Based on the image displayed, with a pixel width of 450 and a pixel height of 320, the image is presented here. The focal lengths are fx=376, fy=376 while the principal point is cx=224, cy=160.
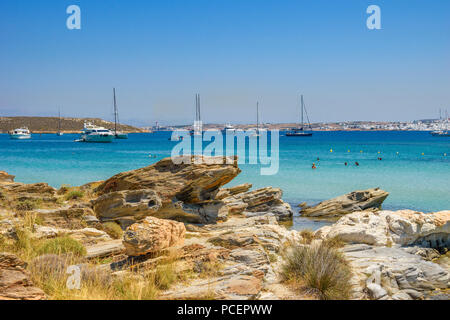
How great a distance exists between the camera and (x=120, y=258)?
7.95 metres

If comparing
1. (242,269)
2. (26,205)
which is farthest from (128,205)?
(242,269)

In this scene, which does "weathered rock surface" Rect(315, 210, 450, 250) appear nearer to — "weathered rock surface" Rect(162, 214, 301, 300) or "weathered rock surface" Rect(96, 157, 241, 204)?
"weathered rock surface" Rect(162, 214, 301, 300)

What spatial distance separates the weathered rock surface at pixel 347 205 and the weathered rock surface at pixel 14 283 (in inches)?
651

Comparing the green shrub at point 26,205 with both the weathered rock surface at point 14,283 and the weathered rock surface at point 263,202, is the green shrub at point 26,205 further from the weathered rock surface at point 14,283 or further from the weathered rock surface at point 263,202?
the weathered rock surface at point 263,202

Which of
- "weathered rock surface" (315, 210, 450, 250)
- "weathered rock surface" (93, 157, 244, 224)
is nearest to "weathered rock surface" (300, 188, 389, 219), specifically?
"weathered rock surface" (315, 210, 450, 250)

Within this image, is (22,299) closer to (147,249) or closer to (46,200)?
(147,249)

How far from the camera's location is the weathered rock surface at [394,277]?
807cm

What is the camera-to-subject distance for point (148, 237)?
7.46m

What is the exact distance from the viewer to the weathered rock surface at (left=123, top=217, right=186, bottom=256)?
24.0ft

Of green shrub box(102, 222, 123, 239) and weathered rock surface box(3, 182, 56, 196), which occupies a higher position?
weathered rock surface box(3, 182, 56, 196)

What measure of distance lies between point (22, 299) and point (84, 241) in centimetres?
424

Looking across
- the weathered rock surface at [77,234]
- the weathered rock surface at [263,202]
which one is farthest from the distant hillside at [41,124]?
the weathered rock surface at [77,234]

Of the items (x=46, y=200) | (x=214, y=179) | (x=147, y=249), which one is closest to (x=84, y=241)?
(x=147, y=249)

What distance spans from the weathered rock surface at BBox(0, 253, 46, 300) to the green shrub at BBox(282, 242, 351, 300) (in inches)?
176
